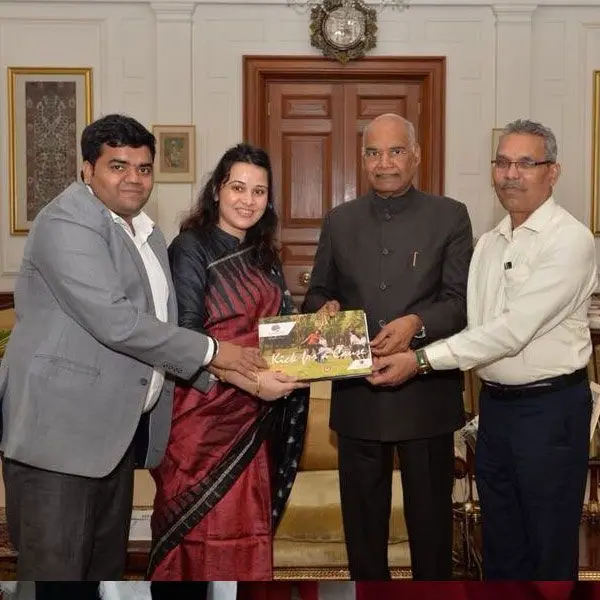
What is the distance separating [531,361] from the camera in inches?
96.9

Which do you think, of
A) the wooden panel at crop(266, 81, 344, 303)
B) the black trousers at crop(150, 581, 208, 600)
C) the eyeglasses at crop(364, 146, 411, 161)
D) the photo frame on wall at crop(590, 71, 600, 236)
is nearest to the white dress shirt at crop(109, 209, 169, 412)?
the eyeglasses at crop(364, 146, 411, 161)

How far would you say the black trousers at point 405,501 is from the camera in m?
2.62

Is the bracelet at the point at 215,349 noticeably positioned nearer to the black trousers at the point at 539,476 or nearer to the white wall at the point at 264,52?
the black trousers at the point at 539,476

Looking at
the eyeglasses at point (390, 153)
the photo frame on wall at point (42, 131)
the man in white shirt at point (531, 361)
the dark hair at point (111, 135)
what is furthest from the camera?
the photo frame on wall at point (42, 131)

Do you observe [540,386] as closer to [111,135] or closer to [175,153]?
[111,135]

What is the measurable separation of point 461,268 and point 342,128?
381cm

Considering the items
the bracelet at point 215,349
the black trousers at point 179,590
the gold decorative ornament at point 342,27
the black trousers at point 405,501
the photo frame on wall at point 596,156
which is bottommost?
the black trousers at point 405,501

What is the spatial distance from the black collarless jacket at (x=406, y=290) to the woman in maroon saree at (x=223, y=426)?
289mm

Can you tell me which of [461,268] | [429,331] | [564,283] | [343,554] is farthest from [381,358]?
[343,554]

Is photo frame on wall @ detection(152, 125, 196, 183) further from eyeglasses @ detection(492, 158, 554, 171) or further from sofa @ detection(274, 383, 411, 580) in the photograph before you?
eyeglasses @ detection(492, 158, 554, 171)

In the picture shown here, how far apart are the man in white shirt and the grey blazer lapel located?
0.67m

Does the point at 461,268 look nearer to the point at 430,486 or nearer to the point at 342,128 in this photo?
the point at 430,486

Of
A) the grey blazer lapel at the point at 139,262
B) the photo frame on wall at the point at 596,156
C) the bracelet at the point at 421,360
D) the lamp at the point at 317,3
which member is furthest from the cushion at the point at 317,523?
the lamp at the point at 317,3

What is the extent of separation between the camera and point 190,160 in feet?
20.0
